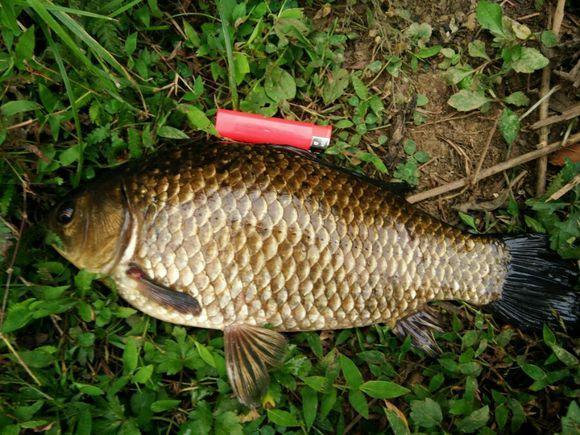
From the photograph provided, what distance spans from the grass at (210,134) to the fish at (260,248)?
0.43ft

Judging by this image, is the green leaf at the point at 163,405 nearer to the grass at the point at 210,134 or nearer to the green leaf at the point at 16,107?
the grass at the point at 210,134

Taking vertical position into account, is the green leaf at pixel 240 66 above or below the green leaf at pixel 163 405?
above

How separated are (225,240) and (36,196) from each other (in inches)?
34.7

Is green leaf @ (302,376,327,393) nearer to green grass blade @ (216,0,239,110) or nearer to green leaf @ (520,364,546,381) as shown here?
green leaf @ (520,364,546,381)

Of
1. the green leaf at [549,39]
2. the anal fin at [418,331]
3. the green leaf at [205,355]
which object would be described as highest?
the green leaf at [549,39]

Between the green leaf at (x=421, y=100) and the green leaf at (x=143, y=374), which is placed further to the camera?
the green leaf at (x=421, y=100)

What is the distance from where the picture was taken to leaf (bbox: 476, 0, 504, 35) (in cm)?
257

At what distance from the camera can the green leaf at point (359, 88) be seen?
258cm

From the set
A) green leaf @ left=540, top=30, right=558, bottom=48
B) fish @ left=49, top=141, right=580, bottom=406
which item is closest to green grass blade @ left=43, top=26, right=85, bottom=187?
fish @ left=49, top=141, right=580, bottom=406

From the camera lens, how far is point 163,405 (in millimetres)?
2045

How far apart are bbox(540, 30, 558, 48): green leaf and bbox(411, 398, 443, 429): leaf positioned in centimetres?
198

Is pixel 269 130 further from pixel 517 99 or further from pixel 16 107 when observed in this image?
pixel 517 99

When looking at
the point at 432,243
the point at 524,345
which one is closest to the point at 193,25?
the point at 432,243

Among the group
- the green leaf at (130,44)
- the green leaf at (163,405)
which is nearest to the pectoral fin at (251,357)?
the green leaf at (163,405)
